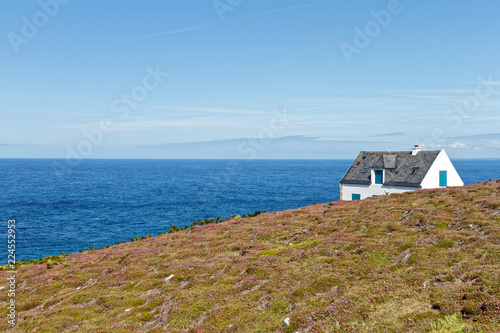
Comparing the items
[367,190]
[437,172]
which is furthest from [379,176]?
[437,172]

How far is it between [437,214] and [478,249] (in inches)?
346

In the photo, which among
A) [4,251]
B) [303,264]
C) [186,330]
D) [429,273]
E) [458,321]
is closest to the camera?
[458,321]

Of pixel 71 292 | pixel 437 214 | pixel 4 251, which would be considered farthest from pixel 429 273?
pixel 4 251

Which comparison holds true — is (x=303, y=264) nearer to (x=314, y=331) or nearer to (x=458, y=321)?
(x=314, y=331)

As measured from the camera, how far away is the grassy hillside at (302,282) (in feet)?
35.3

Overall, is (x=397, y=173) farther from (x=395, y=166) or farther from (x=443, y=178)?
(x=443, y=178)

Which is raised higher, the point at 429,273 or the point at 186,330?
the point at 429,273

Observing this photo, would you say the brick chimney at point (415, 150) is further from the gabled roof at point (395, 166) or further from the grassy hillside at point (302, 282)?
the grassy hillside at point (302, 282)

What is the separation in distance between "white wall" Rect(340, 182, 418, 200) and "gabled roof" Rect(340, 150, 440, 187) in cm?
56

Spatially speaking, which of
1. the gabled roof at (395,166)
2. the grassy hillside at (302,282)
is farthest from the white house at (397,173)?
the grassy hillside at (302,282)

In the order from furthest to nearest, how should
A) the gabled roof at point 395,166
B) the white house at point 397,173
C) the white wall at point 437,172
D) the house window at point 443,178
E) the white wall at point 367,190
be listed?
1. the white wall at point 367,190
2. the house window at point 443,178
3. the gabled roof at point 395,166
4. the white house at point 397,173
5. the white wall at point 437,172

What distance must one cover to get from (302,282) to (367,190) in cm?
4083

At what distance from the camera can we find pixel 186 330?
12.0 metres

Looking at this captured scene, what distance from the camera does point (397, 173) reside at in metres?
51.1
